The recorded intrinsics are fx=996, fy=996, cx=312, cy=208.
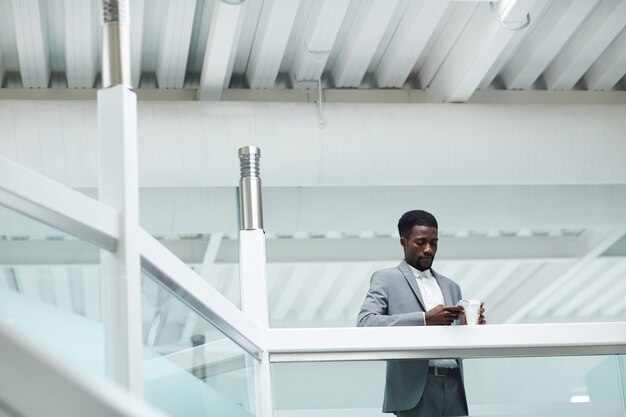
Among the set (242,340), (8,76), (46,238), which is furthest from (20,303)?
(8,76)

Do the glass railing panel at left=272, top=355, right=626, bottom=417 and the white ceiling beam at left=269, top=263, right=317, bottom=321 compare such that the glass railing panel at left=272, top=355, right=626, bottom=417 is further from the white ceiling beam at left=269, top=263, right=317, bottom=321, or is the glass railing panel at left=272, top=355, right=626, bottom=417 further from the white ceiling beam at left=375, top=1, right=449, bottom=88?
the white ceiling beam at left=269, top=263, right=317, bottom=321

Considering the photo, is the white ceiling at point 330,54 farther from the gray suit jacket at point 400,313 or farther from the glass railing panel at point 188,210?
the gray suit jacket at point 400,313

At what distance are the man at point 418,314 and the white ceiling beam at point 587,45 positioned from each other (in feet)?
7.66

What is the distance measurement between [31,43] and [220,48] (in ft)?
3.46

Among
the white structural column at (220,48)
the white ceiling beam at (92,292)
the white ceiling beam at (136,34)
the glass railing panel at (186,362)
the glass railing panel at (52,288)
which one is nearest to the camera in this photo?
the glass railing panel at (52,288)

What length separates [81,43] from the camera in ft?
18.2

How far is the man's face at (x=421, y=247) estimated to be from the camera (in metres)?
3.94

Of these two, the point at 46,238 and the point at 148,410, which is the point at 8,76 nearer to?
the point at 46,238

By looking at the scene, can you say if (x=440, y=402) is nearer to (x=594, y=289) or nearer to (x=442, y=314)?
(x=442, y=314)

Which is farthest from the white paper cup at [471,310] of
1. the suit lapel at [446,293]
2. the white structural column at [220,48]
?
the white structural column at [220,48]

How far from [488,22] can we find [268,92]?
5.08 feet

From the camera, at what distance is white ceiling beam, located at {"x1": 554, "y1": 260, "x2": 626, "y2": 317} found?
9.39 metres

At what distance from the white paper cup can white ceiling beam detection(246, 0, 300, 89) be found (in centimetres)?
226

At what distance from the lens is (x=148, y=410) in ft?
3.17
